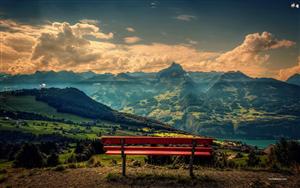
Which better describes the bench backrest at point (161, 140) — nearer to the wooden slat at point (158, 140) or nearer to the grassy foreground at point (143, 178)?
the wooden slat at point (158, 140)

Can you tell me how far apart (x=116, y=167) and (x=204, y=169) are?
17.0ft

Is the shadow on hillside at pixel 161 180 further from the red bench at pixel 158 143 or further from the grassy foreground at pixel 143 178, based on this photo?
the red bench at pixel 158 143

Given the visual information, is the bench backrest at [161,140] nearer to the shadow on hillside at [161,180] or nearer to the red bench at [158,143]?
the red bench at [158,143]

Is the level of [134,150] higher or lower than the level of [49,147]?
higher

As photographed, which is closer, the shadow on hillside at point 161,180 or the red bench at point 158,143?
the shadow on hillside at point 161,180

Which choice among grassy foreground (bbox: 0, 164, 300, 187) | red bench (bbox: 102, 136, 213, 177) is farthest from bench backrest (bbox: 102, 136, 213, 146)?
grassy foreground (bbox: 0, 164, 300, 187)

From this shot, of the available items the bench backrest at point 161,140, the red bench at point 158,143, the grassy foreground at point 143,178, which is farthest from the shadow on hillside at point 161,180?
the bench backrest at point 161,140

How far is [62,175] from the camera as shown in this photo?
17.9m

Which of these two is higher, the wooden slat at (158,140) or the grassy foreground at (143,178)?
the wooden slat at (158,140)

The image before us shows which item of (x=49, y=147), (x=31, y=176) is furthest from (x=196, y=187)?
(x=49, y=147)

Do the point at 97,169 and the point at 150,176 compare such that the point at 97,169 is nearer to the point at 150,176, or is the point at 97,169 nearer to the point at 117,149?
the point at 117,149

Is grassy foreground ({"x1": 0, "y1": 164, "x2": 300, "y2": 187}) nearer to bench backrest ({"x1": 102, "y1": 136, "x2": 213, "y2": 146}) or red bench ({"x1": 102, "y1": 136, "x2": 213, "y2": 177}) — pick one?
red bench ({"x1": 102, "y1": 136, "x2": 213, "y2": 177})

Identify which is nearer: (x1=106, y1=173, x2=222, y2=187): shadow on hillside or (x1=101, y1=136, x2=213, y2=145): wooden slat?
(x1=106, y1=173, x2=222, y2=187): shadow on hillside

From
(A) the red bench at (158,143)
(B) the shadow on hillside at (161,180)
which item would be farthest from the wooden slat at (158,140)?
(B) the shadow on hillside at (161,180)
